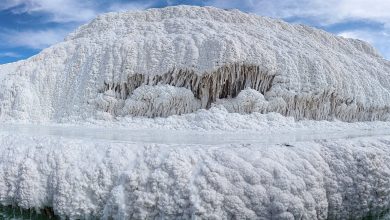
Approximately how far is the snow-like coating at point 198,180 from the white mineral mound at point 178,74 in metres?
6.04

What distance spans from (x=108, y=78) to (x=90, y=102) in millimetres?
908

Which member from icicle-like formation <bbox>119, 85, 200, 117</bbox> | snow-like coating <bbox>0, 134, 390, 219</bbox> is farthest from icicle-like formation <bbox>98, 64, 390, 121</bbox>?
snow-like coating <bbox>0, 134, 390, 219</bbox>

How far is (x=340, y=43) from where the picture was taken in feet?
60.6

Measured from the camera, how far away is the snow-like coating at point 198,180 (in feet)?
17.7

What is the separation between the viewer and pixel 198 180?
17.7 feet

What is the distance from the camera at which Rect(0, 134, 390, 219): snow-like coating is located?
5.38 metres

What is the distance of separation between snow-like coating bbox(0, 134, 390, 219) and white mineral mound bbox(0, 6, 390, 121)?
604 centimetres

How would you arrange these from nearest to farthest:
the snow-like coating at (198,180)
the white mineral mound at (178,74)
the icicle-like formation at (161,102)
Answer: the snow-like coating at (198,180)
the icicle-like formation at (161,102)
the white mineral mound at (178,74)

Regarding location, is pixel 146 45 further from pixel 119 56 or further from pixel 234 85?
pixel 234 85

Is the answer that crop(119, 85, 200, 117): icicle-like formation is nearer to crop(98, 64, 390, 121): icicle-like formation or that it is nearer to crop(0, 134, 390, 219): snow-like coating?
crop(98, 64, 390, 121): icicle-like formation

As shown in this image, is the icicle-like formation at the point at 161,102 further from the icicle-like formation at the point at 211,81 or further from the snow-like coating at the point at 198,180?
the snow-like coating at the point at 198,180

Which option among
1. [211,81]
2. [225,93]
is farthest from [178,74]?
[225,93]

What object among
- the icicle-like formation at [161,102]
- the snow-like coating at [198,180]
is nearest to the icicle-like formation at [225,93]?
the icicle-like formation at [161,102]

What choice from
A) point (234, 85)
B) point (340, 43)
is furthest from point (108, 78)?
point (340, 43)
